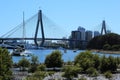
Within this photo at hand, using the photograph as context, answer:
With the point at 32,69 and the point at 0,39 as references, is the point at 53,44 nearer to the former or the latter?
the point at 0,39

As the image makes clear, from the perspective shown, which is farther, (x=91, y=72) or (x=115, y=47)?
(x=115, y=47)

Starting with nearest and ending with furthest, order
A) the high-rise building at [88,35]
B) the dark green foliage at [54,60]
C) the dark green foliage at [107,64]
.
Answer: the dark green foliage at [107,64]
the dark green foliage at [54,60]
the high-rise building at [88,35]

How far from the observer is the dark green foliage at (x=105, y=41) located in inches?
5492

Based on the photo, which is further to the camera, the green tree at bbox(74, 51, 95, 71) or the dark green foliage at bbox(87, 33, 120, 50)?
the dark green foliage at bbox(87, 33, 120, 50)

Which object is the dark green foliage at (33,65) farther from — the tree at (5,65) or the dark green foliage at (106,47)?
the dark green foliage at (106,47)

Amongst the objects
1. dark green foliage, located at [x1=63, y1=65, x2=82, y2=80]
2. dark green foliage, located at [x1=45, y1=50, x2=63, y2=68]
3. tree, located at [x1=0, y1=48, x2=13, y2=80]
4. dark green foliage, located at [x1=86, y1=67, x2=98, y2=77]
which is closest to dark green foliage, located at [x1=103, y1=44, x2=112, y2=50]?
dark green foliage, located at [x1=45, y1=50, x2=63, y2=68]

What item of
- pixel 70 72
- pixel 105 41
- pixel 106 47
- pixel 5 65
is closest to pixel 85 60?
pixel 70 72

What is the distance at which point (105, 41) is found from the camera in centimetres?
14088

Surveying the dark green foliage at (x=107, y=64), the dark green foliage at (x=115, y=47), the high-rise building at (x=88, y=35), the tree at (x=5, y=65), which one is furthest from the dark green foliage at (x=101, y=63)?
the high-rise building at (x=88, y=35)

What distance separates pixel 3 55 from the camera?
31.2 m

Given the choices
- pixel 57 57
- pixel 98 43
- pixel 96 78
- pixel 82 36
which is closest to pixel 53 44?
pixel 82 36

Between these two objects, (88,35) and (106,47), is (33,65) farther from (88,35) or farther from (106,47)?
(88,35)

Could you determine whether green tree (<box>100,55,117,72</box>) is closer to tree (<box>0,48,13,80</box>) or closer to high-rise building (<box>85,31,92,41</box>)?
tree (<box>0,48,13,80</box>)

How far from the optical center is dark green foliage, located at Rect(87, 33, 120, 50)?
458 ft
